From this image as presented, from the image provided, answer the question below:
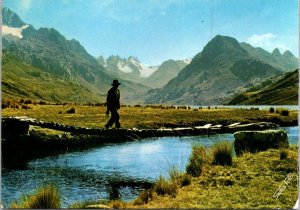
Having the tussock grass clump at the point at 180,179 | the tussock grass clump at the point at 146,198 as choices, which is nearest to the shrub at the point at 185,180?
the tussock grass clump at the point at 180,179

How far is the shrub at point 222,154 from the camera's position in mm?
15902

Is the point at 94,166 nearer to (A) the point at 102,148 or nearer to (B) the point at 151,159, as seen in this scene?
(B) the point at 151,159

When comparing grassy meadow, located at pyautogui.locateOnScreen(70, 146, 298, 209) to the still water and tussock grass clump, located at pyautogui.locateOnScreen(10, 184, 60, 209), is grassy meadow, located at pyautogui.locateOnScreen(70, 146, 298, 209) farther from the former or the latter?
the still water

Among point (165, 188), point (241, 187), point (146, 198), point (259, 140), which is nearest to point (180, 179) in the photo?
point (165, 188)

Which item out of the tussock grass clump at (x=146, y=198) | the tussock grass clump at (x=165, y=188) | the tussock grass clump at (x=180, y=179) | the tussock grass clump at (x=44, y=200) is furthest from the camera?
the tussock grass clump at (x=180, y=179)

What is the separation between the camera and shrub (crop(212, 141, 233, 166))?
15902 mm

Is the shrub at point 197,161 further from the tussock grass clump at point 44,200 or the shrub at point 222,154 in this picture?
the tussock grass clump at point 44,200

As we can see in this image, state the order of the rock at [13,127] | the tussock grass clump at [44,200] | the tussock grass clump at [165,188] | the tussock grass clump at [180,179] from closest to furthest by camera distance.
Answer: the tussock grass clump at [44,200] < the tussock grass clump at [165,188] < the tussock grass clump at [180,179] < the rock at [13,127]

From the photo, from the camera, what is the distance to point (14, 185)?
57.0ft

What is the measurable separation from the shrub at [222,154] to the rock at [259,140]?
12.7 feet

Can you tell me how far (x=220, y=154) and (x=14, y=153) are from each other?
15679 mm

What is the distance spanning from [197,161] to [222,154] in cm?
128

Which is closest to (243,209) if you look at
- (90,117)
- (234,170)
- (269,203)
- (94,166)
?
(269,203)

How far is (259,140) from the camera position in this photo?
20016 mm
